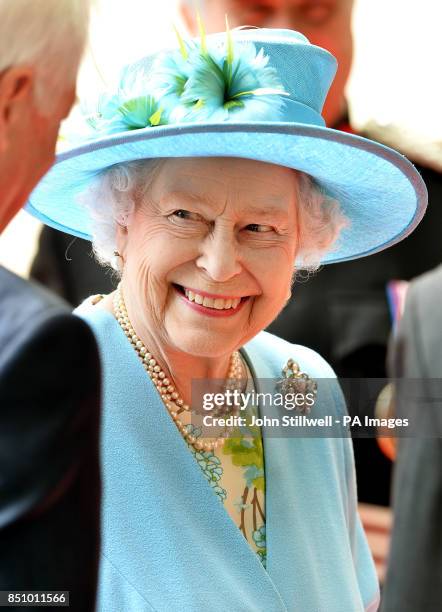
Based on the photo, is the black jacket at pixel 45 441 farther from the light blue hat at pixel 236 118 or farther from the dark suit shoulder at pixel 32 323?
the light blue hat at pixel 236 118

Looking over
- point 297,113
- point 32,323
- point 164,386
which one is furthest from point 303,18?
point 32,323

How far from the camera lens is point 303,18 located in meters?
3.04

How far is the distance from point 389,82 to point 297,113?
93.2 inches

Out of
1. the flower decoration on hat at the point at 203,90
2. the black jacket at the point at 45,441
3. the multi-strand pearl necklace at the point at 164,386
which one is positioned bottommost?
the black jacket at the point at 45,441

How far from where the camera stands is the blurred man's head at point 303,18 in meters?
3.03

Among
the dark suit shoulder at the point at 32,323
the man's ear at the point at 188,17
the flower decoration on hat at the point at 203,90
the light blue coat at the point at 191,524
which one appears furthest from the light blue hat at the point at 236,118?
the man's ear at the point at 188,17

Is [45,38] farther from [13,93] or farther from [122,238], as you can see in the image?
[122,238]

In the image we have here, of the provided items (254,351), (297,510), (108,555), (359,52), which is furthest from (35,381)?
(359,52)

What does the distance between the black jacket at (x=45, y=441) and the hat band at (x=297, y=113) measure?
0.83 metres

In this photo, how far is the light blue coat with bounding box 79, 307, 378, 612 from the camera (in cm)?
181

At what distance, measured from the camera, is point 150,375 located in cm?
203

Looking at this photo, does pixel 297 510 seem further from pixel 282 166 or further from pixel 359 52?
pixel 359 52

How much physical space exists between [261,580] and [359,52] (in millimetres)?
2947

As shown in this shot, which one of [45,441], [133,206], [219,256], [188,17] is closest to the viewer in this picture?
[45,441]
